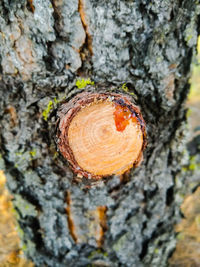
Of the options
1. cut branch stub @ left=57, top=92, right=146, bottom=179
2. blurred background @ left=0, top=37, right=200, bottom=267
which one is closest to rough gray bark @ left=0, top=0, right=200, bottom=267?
cut branch stub @ left=57, top=92, right=146, bottom=179

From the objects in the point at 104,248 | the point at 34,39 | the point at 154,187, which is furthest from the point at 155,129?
the point at 104,248

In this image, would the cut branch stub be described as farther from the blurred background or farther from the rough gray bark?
the blurred background

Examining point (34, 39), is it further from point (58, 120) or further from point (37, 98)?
point (58, 120)

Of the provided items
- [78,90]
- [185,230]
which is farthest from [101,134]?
[185,230]

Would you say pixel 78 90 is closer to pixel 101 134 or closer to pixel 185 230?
pixel 101 134

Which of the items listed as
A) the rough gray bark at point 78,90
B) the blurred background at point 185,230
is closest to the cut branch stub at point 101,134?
the rough gray bark at point 78,90
